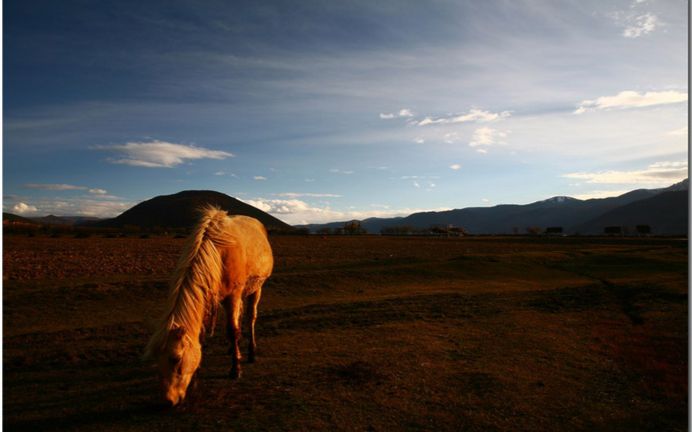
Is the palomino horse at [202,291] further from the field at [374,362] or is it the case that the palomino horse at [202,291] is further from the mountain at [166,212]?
the mountain at [166,212]

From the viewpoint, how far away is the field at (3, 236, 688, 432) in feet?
21.8

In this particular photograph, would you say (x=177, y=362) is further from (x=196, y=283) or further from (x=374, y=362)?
(x=374, y=362)

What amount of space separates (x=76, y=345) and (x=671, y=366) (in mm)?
15693

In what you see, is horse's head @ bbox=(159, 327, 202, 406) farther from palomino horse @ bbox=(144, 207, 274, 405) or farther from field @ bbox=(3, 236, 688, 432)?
field @ bbox=(3, 236, 688, 432)

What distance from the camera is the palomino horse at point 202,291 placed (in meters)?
6.17

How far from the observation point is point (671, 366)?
373 inches

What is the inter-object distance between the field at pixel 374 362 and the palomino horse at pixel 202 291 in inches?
19.6

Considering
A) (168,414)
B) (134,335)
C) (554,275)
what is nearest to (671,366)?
(168,414)

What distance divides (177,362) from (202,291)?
4.28ft

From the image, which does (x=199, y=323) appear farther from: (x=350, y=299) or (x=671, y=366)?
(x=350, y=299)

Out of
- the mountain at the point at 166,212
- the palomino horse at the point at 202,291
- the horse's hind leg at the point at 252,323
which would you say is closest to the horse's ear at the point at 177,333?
the palomino horse at the point at 202,291

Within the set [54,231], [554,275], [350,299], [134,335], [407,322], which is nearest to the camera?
[134,335]

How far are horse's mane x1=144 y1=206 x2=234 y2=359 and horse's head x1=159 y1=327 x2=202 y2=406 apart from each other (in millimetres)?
137

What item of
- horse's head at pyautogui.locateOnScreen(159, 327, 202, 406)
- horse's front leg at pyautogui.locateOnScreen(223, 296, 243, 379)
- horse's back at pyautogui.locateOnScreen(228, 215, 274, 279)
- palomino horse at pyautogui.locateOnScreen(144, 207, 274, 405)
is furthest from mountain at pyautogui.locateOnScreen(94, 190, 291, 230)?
horse's head at pyautogui.locateOnScreen(159, 327, 202, 406)
